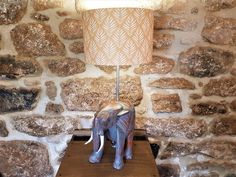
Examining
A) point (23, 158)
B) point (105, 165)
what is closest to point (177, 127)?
point (105, 165)

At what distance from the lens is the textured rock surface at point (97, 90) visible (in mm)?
1510

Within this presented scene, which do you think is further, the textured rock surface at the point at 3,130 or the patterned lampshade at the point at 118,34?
the textured rock surface at the point at 3,130

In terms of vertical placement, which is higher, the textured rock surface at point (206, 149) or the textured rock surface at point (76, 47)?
the textured rock surface at point (76, 47)

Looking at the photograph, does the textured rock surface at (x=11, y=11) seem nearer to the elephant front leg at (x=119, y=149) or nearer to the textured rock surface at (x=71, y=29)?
the textured rock surface at (x=71, y=29)

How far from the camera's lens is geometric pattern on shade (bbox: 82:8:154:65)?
1008 mm

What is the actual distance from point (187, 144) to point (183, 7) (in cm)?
77

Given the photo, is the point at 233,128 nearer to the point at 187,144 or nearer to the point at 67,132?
the point at 187,144

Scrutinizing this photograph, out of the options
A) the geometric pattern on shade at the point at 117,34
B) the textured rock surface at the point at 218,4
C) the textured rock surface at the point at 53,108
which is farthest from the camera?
the textured rock surface at the point at 53,108

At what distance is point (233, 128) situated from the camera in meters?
1.56

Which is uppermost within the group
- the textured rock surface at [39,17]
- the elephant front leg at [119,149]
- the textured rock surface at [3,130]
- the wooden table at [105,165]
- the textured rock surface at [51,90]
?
the textured rock surface at [39,17]

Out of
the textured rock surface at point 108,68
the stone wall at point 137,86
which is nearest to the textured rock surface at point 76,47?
the stone wall at point 137,86

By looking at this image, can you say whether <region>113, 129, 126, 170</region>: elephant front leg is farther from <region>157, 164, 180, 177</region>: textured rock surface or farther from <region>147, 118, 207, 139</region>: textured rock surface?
<region>157, 164, 180, 177</region>: textured rock surface

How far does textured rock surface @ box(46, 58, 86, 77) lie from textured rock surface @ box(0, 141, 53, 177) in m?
0.46

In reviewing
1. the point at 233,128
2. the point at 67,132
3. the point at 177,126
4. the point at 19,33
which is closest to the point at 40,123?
the point at 67,132
